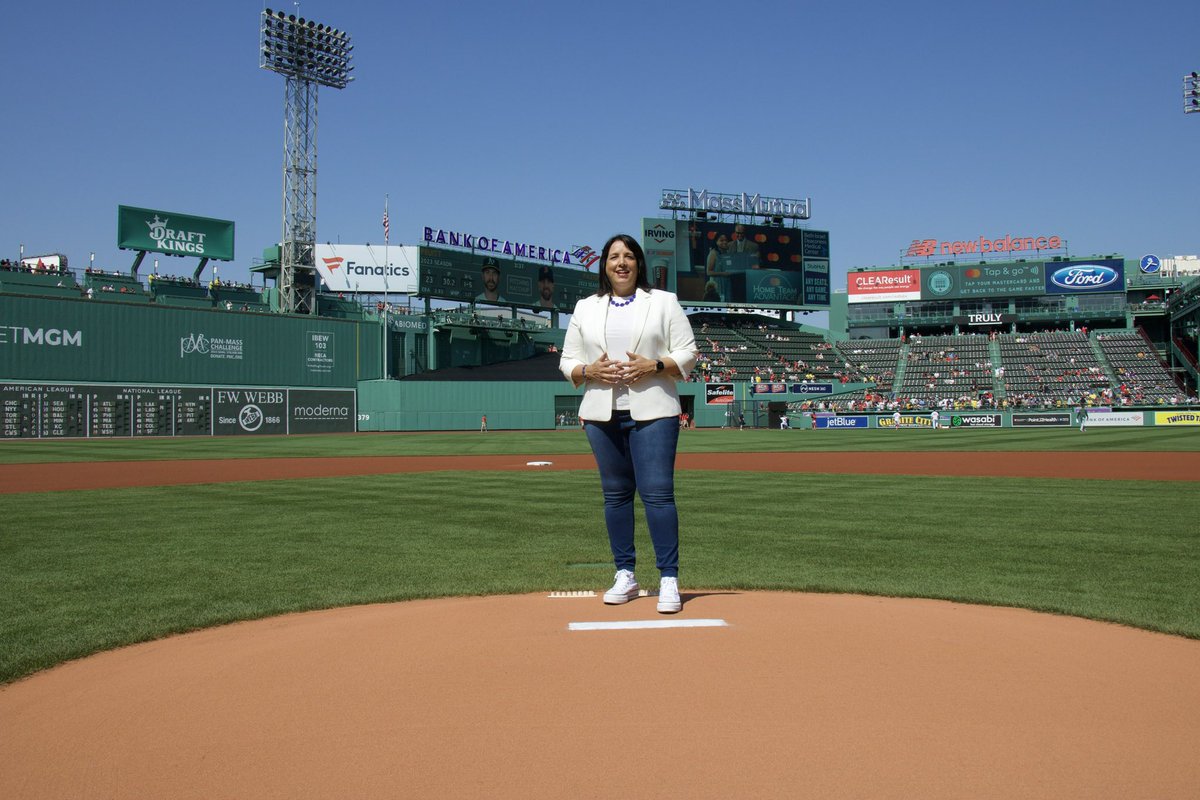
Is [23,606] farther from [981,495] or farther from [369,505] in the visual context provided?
[981,495]

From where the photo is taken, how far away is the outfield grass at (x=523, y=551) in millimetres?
4980

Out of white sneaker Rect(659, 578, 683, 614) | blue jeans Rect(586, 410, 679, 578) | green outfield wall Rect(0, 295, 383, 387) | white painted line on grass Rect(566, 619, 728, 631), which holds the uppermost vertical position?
green outfield wall Rect(0, 295, 383, 387)

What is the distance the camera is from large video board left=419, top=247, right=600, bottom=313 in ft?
191

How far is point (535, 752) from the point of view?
8.47 ft

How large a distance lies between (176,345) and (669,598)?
160 ft

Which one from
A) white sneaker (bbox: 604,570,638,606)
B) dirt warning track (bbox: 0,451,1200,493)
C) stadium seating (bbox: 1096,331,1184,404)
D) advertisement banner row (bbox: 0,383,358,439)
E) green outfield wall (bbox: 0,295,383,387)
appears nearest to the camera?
white sneaker (bbox: 604,570,638,606)

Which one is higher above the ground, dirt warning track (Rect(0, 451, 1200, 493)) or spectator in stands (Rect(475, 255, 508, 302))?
spectator in stands (Rect(475, 255, 508, 302))

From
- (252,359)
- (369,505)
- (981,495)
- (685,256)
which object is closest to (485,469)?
(369,505)

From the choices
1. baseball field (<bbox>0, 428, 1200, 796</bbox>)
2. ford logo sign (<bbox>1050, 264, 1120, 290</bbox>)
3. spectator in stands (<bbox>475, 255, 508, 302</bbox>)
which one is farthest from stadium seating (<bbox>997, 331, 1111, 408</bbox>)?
baseball field (<bbox>0, 428, 1200, 796</bbox>)

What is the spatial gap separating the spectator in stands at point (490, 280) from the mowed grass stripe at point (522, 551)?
48453 mm

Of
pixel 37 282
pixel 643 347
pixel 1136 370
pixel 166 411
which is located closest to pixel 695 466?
pixel 643 347

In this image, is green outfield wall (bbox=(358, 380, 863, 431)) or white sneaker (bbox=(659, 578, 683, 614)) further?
green outfield wall (bbox=(358, 380, 863, 431))

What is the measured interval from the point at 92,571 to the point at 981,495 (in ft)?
35.9

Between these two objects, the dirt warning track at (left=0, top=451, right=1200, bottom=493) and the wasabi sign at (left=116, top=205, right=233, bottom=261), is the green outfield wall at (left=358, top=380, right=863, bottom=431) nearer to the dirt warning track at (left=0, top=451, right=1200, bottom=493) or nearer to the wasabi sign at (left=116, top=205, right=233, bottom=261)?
the wasabi sign at (left=116, top=205, right=233, bottom=261)
